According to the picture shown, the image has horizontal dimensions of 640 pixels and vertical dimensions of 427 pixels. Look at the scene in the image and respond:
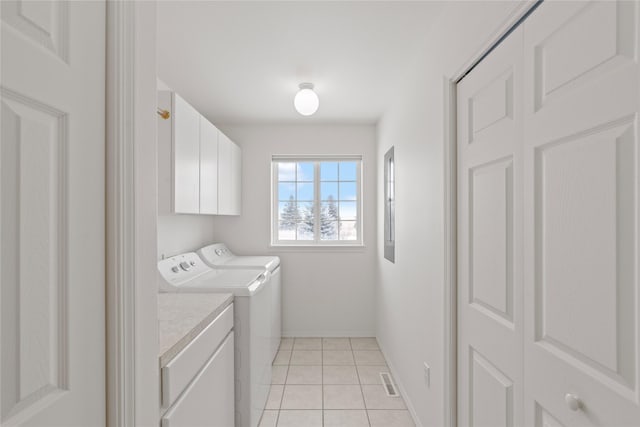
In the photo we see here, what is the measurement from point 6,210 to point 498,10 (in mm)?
1480

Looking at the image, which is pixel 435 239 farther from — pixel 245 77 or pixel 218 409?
pixel 245 77

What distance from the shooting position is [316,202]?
3.85 meters

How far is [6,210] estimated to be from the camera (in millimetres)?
520

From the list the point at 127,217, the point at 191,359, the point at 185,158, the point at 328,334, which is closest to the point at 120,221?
the point at 127,217

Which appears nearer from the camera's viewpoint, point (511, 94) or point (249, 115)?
point (511, 94)

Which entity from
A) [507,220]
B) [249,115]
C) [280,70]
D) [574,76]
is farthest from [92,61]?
[249,115]

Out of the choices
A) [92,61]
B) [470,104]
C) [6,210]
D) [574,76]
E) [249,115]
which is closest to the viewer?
[6,210]

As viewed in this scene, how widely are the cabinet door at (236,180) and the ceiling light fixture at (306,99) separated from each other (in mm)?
1076

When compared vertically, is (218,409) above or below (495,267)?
below

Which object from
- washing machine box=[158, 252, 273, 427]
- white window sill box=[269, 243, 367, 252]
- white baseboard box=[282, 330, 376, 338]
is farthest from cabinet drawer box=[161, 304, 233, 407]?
white baseboard box=[282, 330, 376, 338]

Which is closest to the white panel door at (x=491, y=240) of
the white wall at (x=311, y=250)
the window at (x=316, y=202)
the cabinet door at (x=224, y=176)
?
the cabinet door at (x=224, y=176)

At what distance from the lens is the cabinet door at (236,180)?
3316 mm

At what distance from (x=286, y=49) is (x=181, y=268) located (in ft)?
5.68

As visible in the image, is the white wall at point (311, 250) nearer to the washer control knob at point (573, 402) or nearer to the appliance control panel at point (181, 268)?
the appliance control panel at point (181, 268)
